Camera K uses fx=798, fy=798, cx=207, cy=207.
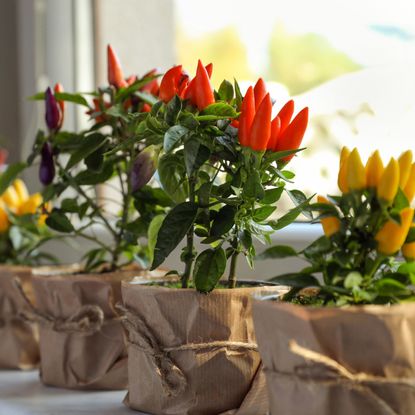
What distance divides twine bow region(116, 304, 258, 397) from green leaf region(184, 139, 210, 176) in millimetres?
187

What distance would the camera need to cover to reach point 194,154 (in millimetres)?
814

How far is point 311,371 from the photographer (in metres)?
0.70

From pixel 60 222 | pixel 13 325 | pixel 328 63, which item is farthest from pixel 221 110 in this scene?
pixel 13 325

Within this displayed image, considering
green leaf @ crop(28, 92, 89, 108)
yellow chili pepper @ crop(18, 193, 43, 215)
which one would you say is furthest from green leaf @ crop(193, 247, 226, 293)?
yellow chili pepper @ crop(18, 193, 43, 215)

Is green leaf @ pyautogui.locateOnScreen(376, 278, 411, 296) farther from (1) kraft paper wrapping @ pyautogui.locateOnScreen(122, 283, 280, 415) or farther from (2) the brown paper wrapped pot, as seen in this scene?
(2) the brown paper wrapped pot

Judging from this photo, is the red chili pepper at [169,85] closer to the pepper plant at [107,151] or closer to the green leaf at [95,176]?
the pepper plant at [107,151]

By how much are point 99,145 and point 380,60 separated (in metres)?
0.43

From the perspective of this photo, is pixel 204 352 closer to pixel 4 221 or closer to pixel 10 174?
pixel 10 174

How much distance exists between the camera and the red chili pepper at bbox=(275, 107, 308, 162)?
0.83 meters

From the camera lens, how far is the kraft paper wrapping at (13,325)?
122 centimetres

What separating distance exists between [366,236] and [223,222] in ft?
0.55

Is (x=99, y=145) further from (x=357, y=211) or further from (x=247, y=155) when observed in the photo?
(x=357, y=211)

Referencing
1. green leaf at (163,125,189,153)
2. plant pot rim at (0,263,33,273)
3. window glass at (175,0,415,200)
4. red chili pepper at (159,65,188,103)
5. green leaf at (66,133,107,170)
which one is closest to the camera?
green leaf at (163,125,189,153)

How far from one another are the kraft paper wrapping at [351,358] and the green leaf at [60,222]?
45 cm
